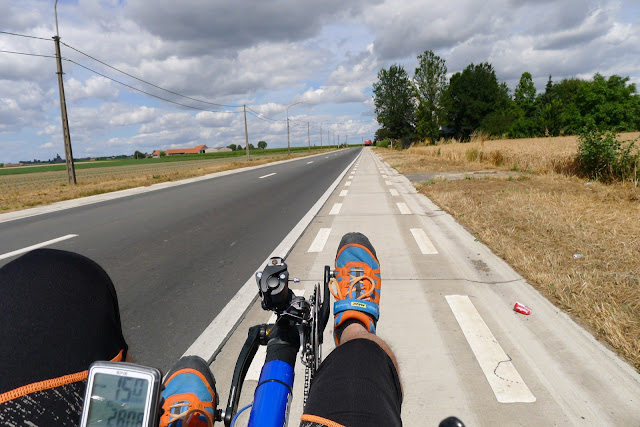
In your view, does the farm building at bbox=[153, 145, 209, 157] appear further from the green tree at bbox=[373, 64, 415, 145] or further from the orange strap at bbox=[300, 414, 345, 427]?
the orange strap at bbox=[300, 414, 345, 427]

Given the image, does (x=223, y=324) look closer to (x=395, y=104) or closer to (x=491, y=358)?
(x=491, y=358)

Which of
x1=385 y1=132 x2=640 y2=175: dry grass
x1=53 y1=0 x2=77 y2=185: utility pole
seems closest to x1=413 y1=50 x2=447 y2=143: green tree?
x1=385 y1=132 x2=640 y2=175: dry grass

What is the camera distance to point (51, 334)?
994 mm

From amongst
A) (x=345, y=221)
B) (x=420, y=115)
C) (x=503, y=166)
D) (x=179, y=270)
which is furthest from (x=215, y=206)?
(x=420, y=115)

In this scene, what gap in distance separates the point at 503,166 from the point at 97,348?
1755 centimetres

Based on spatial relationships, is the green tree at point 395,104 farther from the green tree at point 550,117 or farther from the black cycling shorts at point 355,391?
the black cycling shorts at point 355,391

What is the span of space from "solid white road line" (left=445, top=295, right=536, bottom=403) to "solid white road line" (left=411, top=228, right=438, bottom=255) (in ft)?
5.08

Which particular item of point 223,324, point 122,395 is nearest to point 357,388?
point 122,395

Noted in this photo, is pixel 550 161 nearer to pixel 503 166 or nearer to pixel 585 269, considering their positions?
pixel 503 166

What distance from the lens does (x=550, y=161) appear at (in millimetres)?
12000

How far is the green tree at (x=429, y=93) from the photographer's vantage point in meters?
60.9

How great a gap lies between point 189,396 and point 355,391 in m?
0.55

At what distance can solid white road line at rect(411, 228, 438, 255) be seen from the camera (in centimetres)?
477

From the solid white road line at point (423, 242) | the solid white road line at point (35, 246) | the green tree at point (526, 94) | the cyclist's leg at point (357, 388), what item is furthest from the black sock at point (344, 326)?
the green tree at point (526, 94)
